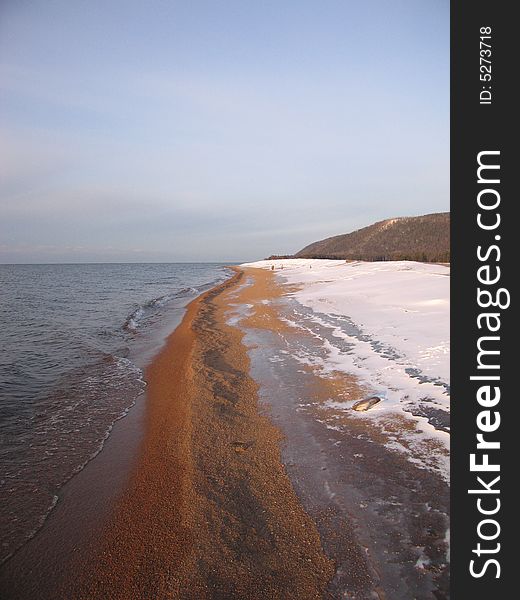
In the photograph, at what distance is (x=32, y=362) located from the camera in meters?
10.2

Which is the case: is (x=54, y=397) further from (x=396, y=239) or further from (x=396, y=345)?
(x=396, y=239)

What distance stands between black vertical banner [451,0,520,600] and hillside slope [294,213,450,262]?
7280 cm

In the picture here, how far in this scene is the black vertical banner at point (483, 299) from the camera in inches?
65.9

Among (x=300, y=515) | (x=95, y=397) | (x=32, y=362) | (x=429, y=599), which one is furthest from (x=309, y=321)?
(x=429, y=599)

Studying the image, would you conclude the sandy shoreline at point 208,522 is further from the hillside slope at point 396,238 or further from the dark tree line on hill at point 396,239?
the hillside slope at point 396,238

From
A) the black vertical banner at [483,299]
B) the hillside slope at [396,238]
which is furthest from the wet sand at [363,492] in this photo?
the hillside slope at [396,238]

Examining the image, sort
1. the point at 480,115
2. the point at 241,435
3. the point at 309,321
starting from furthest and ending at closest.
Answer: the point at 309,321 → the point at 241,435 → the point at 480,115

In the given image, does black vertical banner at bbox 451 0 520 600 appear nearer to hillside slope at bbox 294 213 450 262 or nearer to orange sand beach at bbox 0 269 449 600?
orange sand beach at bbox 0 269 449 600

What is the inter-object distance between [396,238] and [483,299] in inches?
3745

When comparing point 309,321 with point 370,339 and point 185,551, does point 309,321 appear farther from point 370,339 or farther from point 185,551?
point 185,551

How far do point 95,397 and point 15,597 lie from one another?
4872mm

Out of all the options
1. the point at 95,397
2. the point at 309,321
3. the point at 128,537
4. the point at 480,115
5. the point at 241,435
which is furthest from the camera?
the point at 309,321

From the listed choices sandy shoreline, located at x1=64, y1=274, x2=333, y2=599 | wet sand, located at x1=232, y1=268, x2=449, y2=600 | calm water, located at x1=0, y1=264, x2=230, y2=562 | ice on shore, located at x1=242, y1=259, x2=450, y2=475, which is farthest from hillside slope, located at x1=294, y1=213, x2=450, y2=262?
sandy shoreline, located at x1=64, y1=274, x2=333, y2=599

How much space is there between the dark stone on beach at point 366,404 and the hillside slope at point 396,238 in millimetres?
69195
